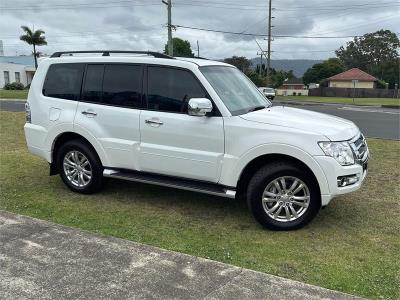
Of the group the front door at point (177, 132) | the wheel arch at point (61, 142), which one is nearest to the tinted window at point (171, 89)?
the front door at point (177, 132)

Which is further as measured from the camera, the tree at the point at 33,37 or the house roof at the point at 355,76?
the house roof at the point at 355,76

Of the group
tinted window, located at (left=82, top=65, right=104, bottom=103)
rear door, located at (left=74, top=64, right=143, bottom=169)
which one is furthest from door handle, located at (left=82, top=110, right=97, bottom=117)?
tinted window, located at (left=82, top=65, right=104, bottom=103)

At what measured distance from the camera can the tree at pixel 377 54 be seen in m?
86.5

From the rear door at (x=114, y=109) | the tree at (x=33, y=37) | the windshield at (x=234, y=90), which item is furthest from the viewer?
the tree at (x=33, y=37)

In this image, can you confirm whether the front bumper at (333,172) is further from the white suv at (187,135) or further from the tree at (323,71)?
the tree at (323,71)

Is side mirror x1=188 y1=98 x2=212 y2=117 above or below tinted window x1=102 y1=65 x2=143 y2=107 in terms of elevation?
below

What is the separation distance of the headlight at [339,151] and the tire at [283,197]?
1.10ft

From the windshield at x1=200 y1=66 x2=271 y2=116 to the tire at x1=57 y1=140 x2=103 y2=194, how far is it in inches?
75.5

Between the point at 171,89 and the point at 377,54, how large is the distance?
93.2 metres

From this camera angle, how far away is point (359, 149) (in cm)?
520

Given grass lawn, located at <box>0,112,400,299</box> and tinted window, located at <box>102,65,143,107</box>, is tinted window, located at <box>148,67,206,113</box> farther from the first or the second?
grass lawn, located at <box>0,112,400,299</box>

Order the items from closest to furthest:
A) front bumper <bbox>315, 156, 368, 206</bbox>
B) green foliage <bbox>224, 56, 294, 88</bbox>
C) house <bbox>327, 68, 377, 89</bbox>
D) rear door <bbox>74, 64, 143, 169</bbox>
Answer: front bumper <bbox>315, 156, 368, 206</bbox>, rear door <bbox>74, 64, 143, 169</bbox>, house <bbox>327, 68, 377, 89</bbox>, green foliage <bbox>224, 56, 294, 88</bbox>

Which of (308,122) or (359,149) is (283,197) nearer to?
(308,122)

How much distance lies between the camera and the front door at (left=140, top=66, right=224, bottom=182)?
530 centimetres
